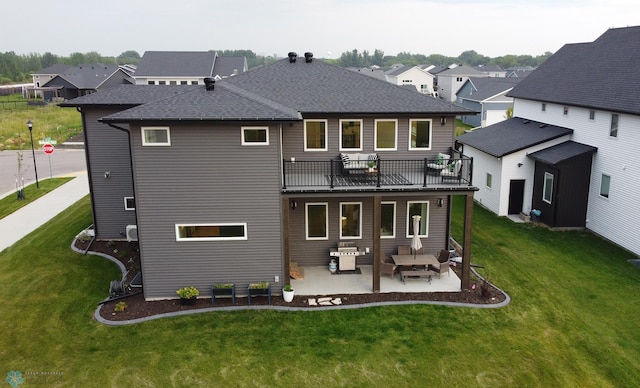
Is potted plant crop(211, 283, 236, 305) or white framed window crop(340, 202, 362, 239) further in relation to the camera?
white framed window crop(340, 202, 362, 239)

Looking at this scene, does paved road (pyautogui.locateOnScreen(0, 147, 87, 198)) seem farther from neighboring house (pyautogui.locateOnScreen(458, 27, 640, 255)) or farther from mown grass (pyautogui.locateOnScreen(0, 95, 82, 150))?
neighboring house (pyautogui.locateOnScreen(458, 27, 640, 255))

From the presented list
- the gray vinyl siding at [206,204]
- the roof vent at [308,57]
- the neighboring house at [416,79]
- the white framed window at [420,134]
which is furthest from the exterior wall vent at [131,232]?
the neighboring house at [416,79]

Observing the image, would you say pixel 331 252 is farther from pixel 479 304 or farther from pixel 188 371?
pixel 188 371

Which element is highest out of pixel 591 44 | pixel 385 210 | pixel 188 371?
pixel 591 44

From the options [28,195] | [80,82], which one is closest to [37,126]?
[28,195]

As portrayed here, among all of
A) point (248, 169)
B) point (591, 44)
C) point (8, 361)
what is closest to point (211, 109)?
point (248, 169)

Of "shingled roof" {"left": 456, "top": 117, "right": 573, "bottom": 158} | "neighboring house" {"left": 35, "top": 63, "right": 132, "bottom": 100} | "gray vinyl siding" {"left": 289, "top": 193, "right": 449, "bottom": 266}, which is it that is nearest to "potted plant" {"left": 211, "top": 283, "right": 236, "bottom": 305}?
"gray vinyl siding" {"left": 289, "top": 193, "right": 449, "bottom": 266}

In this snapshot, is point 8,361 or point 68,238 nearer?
point 8,361
